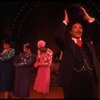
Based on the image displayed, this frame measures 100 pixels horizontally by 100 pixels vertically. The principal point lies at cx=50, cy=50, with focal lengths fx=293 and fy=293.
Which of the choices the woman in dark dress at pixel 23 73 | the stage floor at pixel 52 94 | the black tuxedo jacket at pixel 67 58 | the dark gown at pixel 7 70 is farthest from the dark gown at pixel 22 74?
the black tuxedo jacket at pixel 67 58

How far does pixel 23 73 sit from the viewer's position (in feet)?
19.7

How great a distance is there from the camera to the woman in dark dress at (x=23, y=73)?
19.5 feet

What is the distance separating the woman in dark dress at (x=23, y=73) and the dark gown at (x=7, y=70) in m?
0.12

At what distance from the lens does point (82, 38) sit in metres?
4.14

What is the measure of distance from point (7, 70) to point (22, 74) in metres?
0.32

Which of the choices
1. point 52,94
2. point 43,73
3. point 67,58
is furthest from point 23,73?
point 67,58

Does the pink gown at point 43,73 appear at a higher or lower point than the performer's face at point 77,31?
lower

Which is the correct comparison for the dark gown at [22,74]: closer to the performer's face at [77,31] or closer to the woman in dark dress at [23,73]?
Answer: the woman in dark dress at [23,73]

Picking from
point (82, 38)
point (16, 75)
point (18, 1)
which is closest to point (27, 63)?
point (16, 75)

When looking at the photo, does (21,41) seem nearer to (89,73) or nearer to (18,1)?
(18,1)

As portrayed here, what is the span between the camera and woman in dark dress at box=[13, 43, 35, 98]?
5.94 meters

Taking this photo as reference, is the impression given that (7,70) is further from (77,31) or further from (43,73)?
(77,31)

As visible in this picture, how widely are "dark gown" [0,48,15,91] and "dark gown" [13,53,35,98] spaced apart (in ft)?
0.40

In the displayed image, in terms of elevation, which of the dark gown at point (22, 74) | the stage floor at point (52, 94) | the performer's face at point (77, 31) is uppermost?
the performer's face at point (77, 31)
